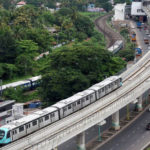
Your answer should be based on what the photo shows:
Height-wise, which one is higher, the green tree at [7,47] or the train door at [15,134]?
the green tree at [7,47]

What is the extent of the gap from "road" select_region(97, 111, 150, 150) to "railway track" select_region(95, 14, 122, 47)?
68363mm

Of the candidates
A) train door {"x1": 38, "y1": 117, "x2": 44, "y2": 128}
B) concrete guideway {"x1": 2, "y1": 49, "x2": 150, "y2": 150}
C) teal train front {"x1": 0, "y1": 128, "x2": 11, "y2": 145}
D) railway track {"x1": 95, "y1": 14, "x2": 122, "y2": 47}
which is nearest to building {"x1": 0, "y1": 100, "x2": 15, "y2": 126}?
train door {"x1": 38, "y1": 117, "x2": 44, "y2": 128}

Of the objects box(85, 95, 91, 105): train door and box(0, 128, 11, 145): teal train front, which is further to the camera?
box(85, 95, 91, 105): train door

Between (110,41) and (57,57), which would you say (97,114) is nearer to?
(57,57)

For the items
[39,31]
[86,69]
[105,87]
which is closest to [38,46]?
[39,31]

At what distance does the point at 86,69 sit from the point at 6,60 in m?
29.2

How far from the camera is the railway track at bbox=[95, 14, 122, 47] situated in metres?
143

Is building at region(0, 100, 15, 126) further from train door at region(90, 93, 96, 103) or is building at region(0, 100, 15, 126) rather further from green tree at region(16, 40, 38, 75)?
green tree at region(16, 40, 38, 75)

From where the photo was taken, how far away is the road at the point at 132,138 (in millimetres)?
59900

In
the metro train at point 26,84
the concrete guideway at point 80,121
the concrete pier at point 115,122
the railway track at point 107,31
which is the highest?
the railway track at point 107,31

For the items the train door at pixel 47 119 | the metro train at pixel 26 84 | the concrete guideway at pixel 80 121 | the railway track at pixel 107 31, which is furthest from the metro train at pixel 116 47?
the train door at pixel 47 119

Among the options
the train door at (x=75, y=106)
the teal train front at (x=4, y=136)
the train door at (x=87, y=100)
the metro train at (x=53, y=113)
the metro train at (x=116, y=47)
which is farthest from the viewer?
the metro train at (x=116, y=47)

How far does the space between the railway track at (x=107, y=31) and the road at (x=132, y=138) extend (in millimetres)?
68363

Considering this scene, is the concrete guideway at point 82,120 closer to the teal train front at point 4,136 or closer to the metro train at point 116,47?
the teal train front at point 4,136
